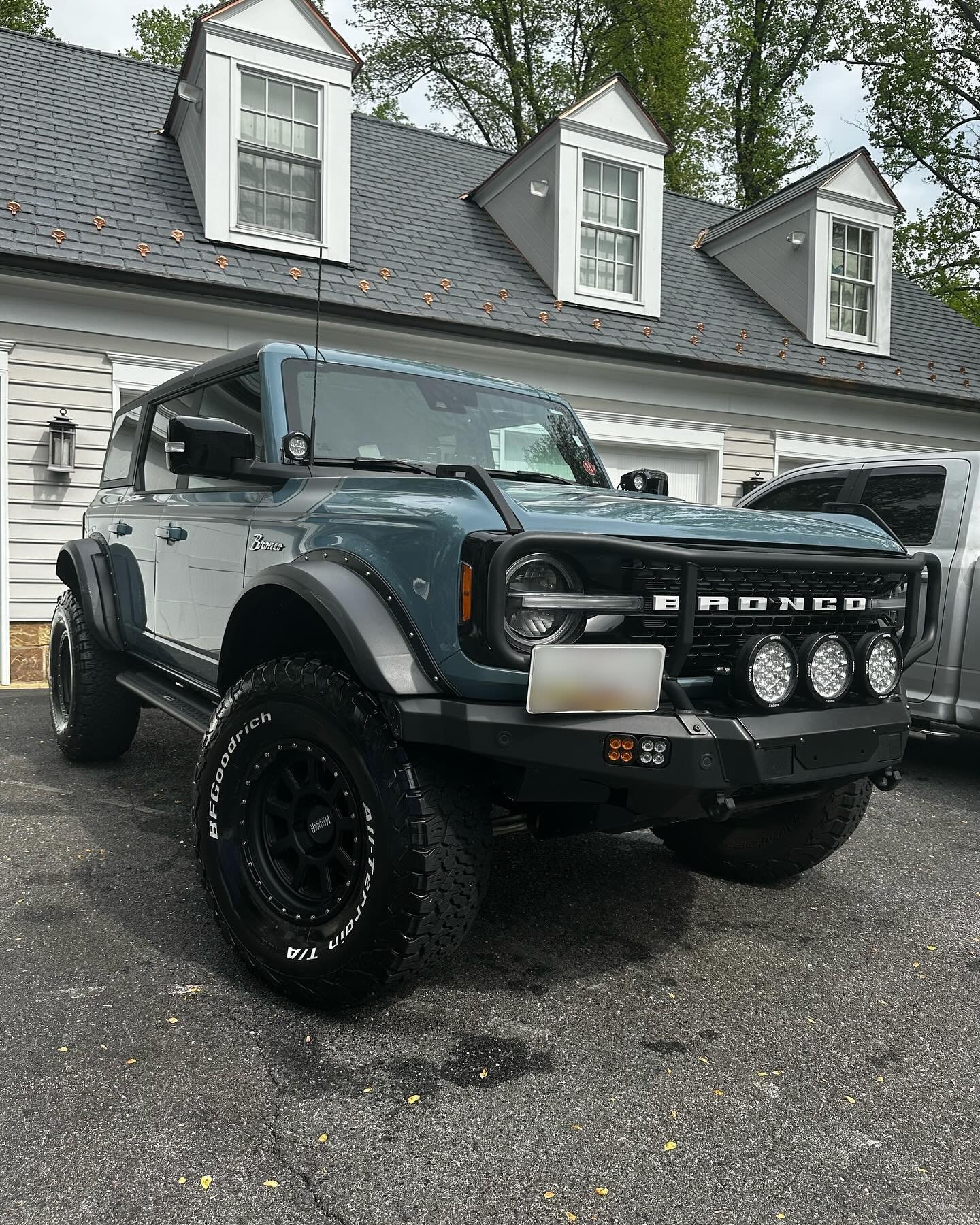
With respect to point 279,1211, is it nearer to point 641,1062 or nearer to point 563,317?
point 641,1062

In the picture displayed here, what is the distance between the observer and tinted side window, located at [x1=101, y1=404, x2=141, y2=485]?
532 centimetres

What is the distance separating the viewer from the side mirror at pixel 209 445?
313 centimetres

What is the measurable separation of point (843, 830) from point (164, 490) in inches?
127

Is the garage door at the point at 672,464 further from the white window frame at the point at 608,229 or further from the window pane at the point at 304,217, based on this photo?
the window pane at the point at 304,217

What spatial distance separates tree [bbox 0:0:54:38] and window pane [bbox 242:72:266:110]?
14.6 metres

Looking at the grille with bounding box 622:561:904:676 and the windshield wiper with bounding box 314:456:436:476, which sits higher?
the windshield wiper with bounding box 314:456:436:476

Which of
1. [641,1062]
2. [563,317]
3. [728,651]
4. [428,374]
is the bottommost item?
[641,1062]

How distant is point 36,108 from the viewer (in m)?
9.81

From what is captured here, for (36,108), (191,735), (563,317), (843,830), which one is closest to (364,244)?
(563,317)

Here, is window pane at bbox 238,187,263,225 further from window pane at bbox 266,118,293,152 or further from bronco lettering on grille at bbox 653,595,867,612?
bronco lettering on grille at bbox 653,595,867,612

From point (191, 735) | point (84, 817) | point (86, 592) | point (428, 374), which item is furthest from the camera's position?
point (191, 735)

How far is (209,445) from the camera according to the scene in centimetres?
315

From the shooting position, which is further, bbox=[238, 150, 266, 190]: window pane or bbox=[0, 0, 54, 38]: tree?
bbox=[0, 0, 54, 38]: tree

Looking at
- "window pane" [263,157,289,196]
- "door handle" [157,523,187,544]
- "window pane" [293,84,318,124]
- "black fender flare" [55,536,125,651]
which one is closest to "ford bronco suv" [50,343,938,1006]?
"door handle" [157,523,187,544]
